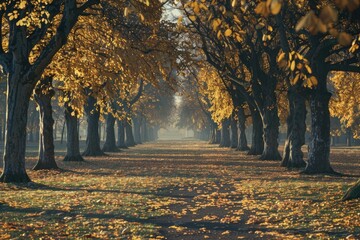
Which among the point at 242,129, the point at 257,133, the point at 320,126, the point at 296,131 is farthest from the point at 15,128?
the point at 242,129

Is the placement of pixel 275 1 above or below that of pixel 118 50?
below

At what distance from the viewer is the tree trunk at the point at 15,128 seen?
18.3 metres

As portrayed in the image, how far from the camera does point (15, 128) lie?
1839 centimetres

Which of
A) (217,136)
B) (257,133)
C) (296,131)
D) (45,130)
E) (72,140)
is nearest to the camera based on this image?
(45,130)

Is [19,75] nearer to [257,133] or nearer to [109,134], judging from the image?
[257,133]

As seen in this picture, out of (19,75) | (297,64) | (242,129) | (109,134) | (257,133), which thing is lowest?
(257,133)

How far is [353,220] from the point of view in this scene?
1006 centimetres

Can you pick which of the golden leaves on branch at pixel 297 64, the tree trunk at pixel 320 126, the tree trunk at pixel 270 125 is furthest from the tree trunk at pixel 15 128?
the tree trunk at pixel 270 125

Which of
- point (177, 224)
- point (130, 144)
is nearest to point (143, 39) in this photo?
point (177, 224)

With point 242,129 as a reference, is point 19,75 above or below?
above

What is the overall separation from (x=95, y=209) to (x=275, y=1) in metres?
9.95

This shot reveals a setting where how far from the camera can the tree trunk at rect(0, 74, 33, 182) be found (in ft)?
60.0

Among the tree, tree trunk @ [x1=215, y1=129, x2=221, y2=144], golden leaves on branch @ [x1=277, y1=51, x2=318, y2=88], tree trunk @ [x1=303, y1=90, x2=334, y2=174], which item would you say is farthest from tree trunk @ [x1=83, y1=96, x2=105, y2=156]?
tree trunk @ [x1=215, y1=129, x2=221, y2=144]

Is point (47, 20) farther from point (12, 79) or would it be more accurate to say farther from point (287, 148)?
point (287, 148)
